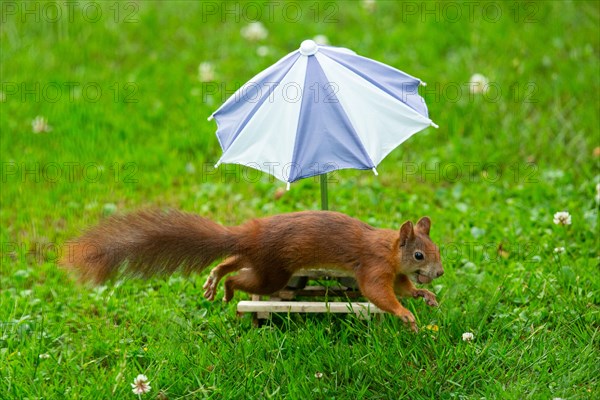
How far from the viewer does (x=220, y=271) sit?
4180 mm

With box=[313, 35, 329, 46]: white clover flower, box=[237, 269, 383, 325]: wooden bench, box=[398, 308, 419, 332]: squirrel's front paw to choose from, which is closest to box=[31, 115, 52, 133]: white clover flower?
box=[313, 35, 329, 46]: white clover flower

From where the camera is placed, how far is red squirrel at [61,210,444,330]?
3.91 m

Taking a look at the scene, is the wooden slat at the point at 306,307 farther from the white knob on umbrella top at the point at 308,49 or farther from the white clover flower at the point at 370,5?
the white clover flower at the point at 370,5

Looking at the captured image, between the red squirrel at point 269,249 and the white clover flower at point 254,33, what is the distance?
313 centimetres

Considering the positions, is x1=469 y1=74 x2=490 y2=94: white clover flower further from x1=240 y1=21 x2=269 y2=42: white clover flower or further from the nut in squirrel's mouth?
the nut in squirrel's mouth

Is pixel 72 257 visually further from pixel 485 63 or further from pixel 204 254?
pixel 485 63

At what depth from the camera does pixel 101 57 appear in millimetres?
6859

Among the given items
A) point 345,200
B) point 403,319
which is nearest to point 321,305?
point 403,319

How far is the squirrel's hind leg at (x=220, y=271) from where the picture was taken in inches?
161

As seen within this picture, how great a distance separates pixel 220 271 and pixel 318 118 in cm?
88

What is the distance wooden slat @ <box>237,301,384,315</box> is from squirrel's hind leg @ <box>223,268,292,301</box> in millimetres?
71

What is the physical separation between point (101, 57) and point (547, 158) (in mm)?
3488

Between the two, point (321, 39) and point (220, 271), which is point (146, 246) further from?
point (321, 39)

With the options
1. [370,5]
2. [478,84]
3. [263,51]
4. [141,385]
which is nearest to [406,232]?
[141,385]
